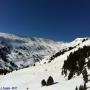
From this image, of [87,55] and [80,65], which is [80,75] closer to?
[80,65]

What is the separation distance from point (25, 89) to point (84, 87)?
26115 millimetres

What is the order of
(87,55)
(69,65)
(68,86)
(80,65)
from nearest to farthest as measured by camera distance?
(68,86)
(80,65)
(69,65)
(87,55)

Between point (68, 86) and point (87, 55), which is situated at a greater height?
point (87, 55)

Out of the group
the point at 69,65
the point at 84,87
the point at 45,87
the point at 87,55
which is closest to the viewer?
the point at 84,87

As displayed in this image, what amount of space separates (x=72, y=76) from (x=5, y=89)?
23.5 metres

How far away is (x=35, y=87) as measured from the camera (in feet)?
279

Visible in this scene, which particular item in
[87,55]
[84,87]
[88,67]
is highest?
[87,55]

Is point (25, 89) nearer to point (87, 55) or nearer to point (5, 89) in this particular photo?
point (5, 89)

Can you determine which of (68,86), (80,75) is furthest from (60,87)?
(80,75)

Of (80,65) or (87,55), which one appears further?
(87,55)

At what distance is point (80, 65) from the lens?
93.3 metres

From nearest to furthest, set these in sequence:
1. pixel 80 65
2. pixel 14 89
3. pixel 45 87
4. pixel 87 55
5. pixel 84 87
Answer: pixel 84 87 < pixel 45 87 < pixel 14 89 < pixel 80 65 < pixel 87 55

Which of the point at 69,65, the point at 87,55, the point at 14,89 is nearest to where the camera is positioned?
the point at 14,89

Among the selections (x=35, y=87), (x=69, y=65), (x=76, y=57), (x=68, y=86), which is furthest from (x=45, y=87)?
(x=76, y=57)
